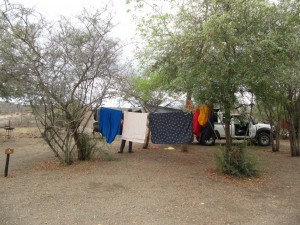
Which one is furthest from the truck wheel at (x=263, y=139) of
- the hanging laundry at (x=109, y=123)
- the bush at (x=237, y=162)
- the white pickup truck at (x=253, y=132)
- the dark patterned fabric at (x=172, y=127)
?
the hanging laundry at (x=109, y=123)

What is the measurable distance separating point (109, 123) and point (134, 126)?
2.82ft

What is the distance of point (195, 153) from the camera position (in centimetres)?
1070

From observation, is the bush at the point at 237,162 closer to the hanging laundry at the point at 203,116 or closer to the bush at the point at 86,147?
the hanging laundry at the point at 203,116

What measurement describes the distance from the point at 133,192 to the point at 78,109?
3117 millimetres

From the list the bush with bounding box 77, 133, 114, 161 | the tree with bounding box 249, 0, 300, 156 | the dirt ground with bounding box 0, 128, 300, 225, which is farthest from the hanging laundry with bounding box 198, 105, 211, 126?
the bush with bounding box 77, 133, 114, 161

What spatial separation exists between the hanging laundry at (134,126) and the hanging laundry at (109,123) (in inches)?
12.4

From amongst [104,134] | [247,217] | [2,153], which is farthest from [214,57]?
[2,153]

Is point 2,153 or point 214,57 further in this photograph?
point 2,153

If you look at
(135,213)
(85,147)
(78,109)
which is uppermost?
(78,109)

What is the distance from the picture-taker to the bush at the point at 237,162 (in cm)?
704

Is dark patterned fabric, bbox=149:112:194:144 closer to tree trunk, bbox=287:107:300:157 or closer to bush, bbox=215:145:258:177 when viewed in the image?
bush, bbox=215:145:258:177

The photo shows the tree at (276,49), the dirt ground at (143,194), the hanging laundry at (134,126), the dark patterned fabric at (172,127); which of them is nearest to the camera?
the dirt ground at (143,194)

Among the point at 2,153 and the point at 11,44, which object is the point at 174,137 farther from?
the point at 2,153

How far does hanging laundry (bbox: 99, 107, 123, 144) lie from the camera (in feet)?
29.3
